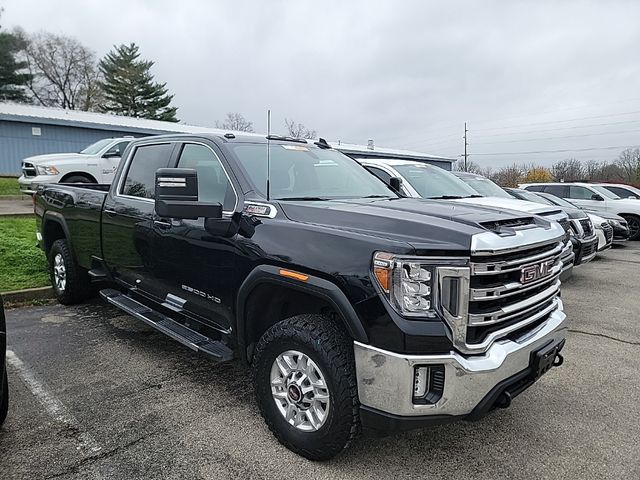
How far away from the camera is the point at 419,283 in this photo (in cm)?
240

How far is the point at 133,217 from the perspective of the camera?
432cm

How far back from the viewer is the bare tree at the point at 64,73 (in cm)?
4247

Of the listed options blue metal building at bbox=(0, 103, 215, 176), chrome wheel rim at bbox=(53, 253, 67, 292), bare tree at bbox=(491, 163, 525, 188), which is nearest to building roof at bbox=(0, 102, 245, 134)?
blue metal building at bbox=(0, 103, 215, 176)

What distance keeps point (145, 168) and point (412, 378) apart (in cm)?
331

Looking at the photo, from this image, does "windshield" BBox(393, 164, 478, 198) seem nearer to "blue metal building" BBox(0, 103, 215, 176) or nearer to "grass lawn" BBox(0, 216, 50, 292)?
"grass lawn" BBox(0, 216, 50, 292)

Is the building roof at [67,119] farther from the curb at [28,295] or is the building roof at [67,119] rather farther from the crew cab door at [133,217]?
the crew cab door at [133,217]

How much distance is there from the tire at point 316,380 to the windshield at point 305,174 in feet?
3.36

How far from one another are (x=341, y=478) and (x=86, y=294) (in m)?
4.42

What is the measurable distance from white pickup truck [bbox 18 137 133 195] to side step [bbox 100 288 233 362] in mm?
8231

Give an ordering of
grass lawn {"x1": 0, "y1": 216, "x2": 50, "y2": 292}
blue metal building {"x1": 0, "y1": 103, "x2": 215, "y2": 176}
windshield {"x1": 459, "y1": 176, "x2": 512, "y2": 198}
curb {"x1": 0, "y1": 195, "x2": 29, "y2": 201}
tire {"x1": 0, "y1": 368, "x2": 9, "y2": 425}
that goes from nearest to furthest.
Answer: tire {"x1": 0, "y1": 368, "x2": 9, "y2": 425}
grass lawn {"x1": 0, "y1": 216, "x2": 50, "y2": 292}
windshield {"x1": 459, "y1": 176, "x2": 512, "y2": 198}
curb {"x1": 0, "y1": 195, "x2": 29, "y2": 201}
blue metal building {"x1": 0, "y1": 103, "x2": 215, "y2": 176}

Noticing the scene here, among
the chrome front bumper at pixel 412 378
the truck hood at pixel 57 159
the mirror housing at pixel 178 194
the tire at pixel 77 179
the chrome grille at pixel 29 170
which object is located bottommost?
the chrome front bumper at pixel 412 378

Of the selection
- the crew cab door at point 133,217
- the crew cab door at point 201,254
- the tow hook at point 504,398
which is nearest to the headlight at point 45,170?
the crew cab door at point 133,217

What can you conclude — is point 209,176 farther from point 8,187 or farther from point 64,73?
point 64,73

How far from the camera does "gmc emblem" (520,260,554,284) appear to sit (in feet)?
8.94
